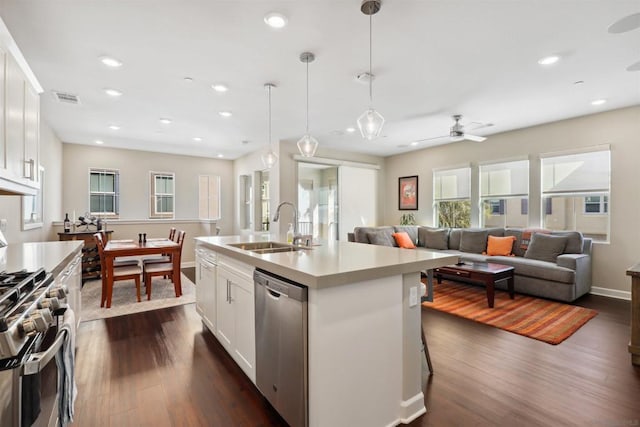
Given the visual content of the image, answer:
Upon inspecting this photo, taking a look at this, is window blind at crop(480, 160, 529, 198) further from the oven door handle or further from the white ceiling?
the oven door handle

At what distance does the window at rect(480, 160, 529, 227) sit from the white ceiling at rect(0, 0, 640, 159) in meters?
0.96

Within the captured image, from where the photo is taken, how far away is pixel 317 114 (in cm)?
451

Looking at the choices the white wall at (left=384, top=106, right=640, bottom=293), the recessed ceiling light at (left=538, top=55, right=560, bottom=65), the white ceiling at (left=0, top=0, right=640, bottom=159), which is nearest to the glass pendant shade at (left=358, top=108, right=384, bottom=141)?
the white ceiling at (left=0, top=0, right=640, bottom=159)

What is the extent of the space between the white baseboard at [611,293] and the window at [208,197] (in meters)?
7.80

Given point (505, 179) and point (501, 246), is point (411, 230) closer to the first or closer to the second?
point (501, 246)

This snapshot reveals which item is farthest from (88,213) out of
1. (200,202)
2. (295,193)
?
(295,193)

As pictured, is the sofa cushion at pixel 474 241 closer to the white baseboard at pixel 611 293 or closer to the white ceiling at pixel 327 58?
the white baseboard at pixel 611 293

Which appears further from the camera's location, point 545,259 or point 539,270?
point 545,259

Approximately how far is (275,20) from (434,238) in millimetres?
5193

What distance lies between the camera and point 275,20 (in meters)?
2.24

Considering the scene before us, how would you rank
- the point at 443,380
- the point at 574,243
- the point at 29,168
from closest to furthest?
the point at 443,380, the point at 29,168, the point at 574,243

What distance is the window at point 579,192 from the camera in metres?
4.52

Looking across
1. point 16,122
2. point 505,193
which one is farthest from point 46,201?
point 505,193

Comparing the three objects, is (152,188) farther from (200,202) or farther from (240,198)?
(240,198)
